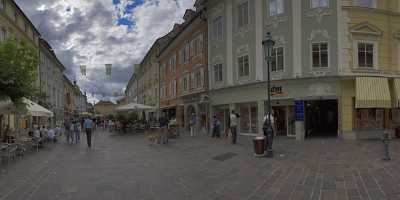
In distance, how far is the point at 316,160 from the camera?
11914 millimetres

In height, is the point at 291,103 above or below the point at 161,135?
above

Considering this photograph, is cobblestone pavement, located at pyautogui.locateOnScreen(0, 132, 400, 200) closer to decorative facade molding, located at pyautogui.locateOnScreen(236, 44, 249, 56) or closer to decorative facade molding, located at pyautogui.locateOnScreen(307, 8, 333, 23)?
decorative facade molding, located at pyautogui.locateOnScreen(307, 8, 333, 23)

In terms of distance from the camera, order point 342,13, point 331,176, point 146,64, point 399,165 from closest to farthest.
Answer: point 331,176
point 399,165
point 342,13
point 146,64

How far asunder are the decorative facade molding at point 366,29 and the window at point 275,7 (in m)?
4.10

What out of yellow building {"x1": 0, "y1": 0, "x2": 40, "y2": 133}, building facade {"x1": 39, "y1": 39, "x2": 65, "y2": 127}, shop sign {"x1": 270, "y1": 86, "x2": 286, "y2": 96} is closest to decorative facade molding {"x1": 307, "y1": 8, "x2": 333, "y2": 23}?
shop sign {"x1": 270, "y1": 86, "x2": 286, "y2": 96}

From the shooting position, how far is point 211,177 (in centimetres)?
958

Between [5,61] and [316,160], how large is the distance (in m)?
11.9

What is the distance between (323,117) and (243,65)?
7.17m

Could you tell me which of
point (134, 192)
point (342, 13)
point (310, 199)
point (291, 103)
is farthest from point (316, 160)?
point (342, 13)

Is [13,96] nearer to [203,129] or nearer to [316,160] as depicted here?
[316,160]

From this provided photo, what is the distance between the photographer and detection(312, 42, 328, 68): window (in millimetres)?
19444

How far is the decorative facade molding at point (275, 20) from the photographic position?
20591mm

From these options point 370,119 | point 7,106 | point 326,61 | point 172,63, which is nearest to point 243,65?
point 326,61

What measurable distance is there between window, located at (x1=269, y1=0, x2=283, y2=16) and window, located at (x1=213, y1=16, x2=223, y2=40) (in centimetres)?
510
